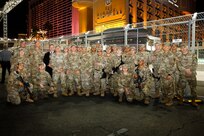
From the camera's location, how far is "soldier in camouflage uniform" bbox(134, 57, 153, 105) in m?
6.54

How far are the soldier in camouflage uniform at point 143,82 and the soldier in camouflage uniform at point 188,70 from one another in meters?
0.91

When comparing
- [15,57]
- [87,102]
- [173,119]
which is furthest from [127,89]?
[15,57]

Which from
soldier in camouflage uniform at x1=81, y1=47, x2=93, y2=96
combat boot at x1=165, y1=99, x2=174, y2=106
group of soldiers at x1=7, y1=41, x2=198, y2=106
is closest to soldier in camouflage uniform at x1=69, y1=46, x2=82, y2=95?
group of soldiers at x1=7, y1=41, x2=198, y2=106

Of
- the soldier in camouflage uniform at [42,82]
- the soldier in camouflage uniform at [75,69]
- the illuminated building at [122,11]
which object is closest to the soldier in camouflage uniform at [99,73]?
the soldier in camouflage uniform at [75,69]

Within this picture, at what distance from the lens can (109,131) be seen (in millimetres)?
4363

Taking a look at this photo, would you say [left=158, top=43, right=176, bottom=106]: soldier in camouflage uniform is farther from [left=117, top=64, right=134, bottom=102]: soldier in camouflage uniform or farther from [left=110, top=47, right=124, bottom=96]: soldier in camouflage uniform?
[left=110, top=47, right=124, bottom=96]: soldier in camouflage uniform

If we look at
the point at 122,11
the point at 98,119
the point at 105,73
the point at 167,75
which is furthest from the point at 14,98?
the point at 122,11

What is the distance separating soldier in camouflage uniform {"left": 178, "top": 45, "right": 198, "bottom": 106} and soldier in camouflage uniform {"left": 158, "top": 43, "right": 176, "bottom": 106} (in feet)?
0.81

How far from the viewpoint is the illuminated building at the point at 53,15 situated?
6506cm

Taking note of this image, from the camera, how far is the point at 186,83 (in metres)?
6.45

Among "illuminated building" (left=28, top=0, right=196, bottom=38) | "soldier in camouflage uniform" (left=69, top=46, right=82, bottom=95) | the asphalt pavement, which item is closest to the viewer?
the asphalt pavement

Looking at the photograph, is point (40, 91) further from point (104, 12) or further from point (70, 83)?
point (104, 12)

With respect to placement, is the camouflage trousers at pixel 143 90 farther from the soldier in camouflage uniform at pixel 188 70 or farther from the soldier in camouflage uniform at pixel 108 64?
the soldier in camouflage uniform at pixel 108 64

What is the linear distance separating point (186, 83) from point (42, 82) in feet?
15.0
